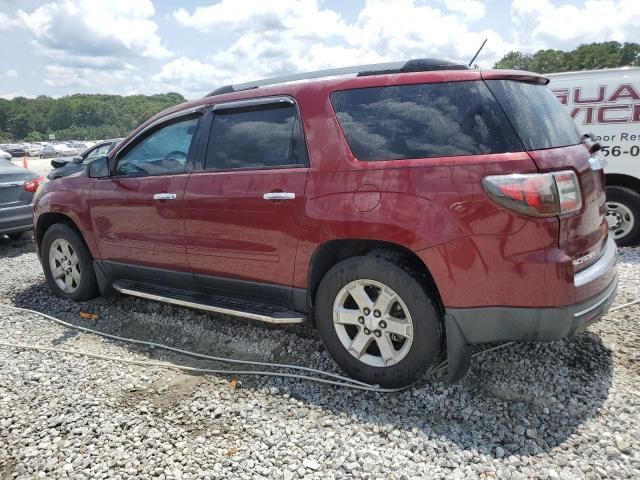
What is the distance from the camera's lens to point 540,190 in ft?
8.08

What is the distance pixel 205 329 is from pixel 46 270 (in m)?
2.13

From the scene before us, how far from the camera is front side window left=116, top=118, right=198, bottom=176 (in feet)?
12.7

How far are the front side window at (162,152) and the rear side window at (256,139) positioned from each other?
0.31 m

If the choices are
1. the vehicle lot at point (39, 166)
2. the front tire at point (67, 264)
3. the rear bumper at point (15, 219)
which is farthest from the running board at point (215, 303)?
the vehicle lot at point (39, 166)

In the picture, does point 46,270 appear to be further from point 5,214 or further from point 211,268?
point 5,214

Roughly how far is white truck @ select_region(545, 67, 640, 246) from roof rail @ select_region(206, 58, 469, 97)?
353cm

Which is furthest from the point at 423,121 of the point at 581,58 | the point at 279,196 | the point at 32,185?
the point at 581,58

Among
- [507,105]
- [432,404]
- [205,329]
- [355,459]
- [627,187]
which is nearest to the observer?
[355,459]

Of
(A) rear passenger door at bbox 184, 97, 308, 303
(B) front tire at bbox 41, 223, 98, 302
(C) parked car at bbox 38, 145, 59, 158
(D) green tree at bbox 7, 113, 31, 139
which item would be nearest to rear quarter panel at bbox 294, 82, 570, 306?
(A) rear passenger door at bbox 184, 97, 308, 303

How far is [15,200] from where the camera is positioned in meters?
7.41

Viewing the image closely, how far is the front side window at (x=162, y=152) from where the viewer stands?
387 cm

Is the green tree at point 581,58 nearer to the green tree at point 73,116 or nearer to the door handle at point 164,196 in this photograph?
the door handle at point 164,196

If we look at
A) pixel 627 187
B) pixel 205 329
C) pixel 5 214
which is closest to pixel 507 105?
pixel 205 329

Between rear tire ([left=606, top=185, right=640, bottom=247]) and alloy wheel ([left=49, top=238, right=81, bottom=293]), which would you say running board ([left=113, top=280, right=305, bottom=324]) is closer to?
alloy wheel ([left=49, top=238, right=81, bottom=293])
